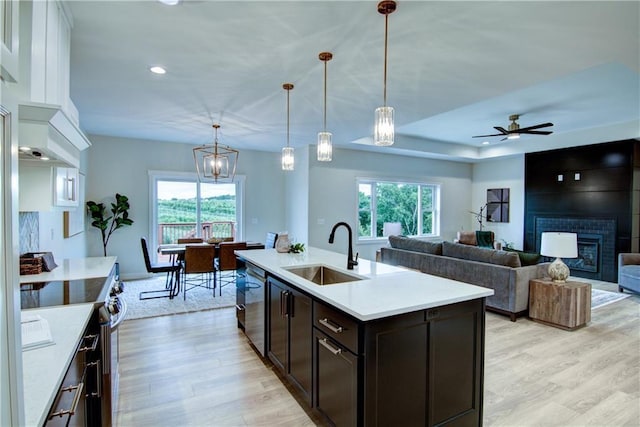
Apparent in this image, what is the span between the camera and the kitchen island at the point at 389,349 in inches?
64.9

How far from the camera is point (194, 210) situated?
272 inches

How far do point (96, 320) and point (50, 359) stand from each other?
65cm

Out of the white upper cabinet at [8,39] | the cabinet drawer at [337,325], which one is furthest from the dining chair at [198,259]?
the white upper cabinet at [8,39]

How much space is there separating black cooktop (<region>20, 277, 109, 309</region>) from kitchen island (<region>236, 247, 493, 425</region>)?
4.02ft

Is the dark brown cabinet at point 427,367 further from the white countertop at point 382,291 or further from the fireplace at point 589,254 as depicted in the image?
the fireplace at point 589,254

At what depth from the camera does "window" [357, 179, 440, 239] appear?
7.67 meters

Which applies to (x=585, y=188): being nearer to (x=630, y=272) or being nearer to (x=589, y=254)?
(x=589, y=254)

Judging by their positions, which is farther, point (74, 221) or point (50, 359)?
point (74, 221)

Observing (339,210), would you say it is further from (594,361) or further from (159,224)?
(594,361)

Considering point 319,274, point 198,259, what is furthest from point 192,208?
point 319,274

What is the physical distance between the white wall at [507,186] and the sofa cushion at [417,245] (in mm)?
3990

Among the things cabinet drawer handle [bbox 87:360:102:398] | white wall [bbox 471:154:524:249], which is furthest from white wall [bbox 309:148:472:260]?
cabinet drawer handle [bbox 87:360:102:398]

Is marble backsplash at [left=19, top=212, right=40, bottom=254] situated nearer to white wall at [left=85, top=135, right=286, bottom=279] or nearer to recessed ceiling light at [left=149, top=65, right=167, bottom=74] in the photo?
recessed ceiling light at [left=149, top=65, right=167, bottom=74]

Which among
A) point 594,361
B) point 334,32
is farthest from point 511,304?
point 334,32
